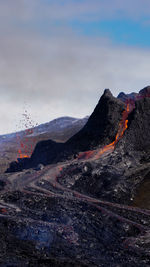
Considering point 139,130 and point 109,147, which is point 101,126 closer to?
point 109,147

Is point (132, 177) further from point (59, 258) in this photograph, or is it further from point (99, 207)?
point (59, 258)

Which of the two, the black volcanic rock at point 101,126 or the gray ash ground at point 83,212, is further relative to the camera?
the black volcanic rock at point 101,126

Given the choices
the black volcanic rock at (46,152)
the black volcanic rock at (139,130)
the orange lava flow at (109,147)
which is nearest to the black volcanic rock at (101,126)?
the orange lava flow at (109,147)

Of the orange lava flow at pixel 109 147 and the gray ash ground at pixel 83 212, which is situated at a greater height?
the orange lava flow at pixel 109 147

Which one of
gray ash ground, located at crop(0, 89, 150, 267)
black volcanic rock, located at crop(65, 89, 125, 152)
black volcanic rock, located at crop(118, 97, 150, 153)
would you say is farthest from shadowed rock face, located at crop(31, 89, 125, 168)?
gray ash ground, located at crop(0, 89, 150, 267)

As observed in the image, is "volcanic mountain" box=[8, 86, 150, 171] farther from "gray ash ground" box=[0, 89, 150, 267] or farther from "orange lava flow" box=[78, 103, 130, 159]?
"orange lava flow" box=[78, 103, 130, 159]

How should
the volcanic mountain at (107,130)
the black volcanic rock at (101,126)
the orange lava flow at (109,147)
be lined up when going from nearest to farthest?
the orange lava flow at (109,147), the volcanic mountain at (107,130), the black volcanic rock at (101,126)

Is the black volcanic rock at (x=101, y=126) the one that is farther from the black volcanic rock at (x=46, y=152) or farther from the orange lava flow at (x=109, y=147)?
the black volcanic rock at (x=46, y=152)

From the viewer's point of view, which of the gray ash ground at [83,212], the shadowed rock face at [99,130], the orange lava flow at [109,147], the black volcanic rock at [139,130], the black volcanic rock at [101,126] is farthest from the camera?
the shadowed rock face at [99,130]

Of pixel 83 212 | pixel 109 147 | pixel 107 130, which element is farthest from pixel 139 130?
Answer: pixel 83 212
